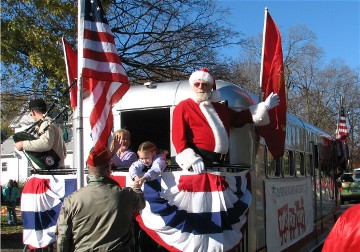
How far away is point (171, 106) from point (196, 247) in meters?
1.86

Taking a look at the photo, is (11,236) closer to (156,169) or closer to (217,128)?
(156,169)

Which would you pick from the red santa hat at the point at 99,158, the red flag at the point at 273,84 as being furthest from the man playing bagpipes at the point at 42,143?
the red flag at the point at 273,84

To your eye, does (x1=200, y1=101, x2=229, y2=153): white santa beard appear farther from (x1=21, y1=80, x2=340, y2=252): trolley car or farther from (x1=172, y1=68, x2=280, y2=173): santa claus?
(x1=21, y1=80, x2=340, y2=252): trolley car

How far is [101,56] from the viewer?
206 inches

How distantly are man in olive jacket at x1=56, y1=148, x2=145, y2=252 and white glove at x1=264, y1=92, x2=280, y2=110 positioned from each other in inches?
98.0

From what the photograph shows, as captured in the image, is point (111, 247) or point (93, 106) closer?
point (111, 247)

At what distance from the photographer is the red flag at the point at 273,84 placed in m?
6.10

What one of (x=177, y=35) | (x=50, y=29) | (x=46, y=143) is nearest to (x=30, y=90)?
(x=50, y=29)

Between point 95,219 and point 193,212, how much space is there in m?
1.37

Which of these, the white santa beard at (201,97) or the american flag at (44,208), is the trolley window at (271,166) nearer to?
the white santa beard at (201,97)

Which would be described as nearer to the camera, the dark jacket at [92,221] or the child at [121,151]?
the dark jacket at [92,221]

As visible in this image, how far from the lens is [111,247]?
3.68 meters

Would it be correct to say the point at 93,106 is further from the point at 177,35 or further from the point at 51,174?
the point at 177,35

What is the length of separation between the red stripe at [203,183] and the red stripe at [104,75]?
4.32 feet
